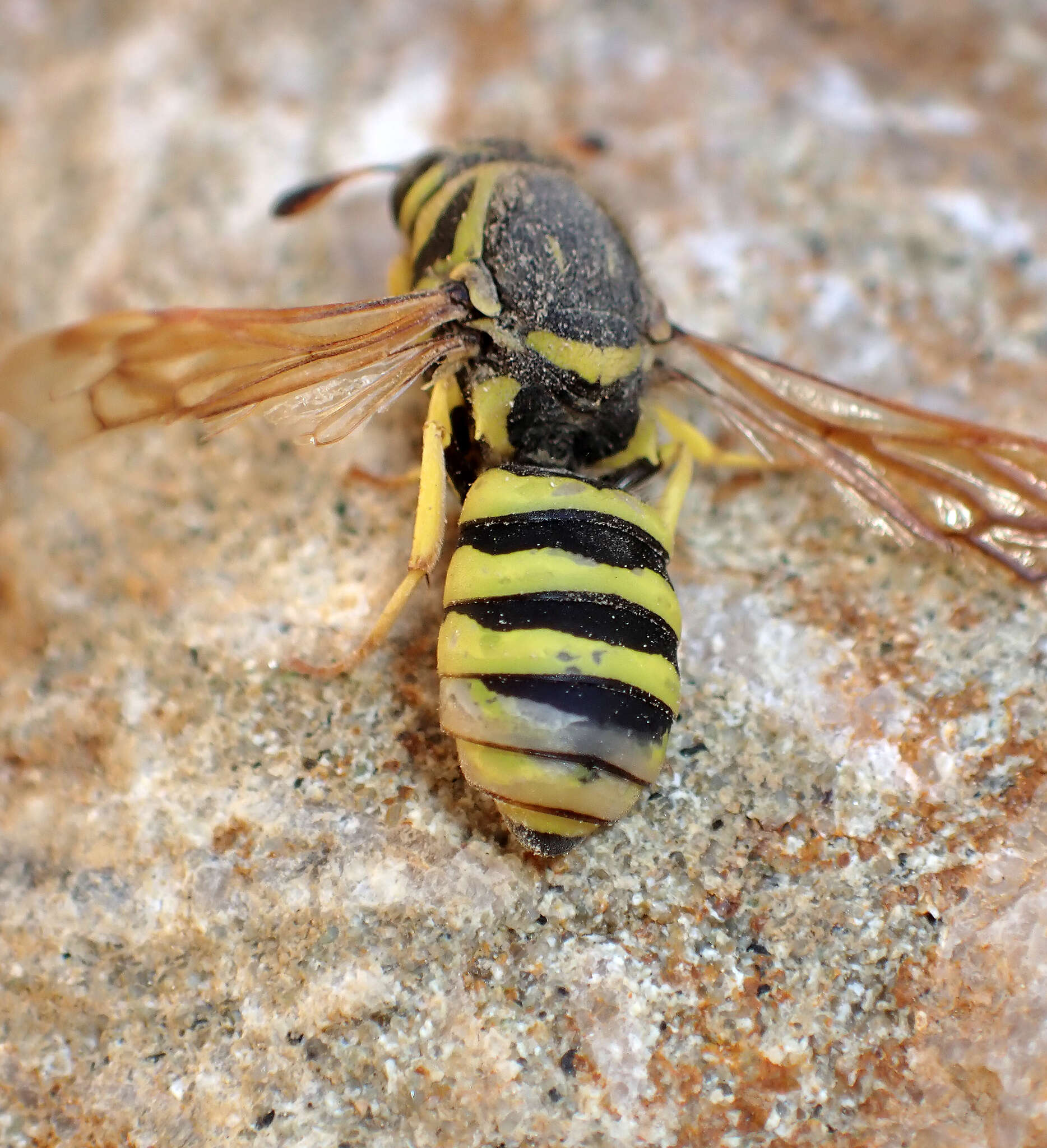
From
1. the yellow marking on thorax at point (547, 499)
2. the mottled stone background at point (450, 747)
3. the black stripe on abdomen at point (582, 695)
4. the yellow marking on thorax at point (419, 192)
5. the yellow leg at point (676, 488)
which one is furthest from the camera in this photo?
the yellow marking on thorax at point (419, 192)

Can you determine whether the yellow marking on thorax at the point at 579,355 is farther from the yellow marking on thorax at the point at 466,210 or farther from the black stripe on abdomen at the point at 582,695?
the black stripe on abdomen at the point at 582,695

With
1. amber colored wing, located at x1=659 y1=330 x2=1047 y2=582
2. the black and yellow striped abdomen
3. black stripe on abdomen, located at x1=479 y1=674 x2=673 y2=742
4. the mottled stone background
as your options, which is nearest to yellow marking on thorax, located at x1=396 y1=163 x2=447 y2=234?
the mottled stone background

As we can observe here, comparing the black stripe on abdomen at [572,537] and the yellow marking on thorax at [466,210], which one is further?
the yellow marking on thorax at [466,210]

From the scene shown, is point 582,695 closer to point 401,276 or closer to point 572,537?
point 572,537

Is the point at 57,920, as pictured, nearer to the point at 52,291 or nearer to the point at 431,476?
the point at 431,476

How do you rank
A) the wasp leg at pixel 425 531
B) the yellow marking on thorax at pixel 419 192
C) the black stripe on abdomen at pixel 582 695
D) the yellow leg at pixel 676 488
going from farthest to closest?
the yellow marking on thorax at pixel 419 192, the yellow leg at pixel 676 488, the wasp leg at pixel 425 531, the black stripe on abdomen at pixel 582 695

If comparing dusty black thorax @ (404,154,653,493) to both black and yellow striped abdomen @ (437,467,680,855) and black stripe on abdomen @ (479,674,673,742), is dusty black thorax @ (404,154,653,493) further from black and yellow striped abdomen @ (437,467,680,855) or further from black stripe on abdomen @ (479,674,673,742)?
black stripe on abdomen @ (479,674,673,742)

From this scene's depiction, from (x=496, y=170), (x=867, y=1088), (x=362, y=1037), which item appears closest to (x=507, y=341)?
(x=496, y=170)

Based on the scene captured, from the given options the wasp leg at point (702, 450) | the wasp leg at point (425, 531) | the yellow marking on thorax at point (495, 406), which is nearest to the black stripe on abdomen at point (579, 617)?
the wasp leg at point (425, 531)
